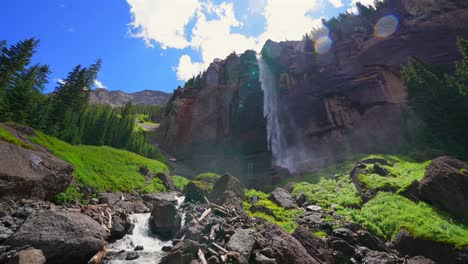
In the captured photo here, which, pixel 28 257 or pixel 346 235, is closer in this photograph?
pixel 28 257

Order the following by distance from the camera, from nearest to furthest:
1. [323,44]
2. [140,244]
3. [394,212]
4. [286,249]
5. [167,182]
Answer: [286,249] < [140,244] < [394,212] < [167,182] < [323,44]

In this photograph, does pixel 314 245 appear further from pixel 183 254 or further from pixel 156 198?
pixel 156 198

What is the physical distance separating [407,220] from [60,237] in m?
18.8

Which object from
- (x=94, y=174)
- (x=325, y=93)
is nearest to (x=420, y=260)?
(x=94, y=174)

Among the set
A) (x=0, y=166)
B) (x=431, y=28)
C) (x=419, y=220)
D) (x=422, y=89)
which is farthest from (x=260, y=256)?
(x=431, y=28)

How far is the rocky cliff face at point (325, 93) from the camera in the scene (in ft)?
139

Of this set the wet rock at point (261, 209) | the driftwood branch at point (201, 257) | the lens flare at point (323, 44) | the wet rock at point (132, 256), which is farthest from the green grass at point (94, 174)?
the lens flare at point (323, 44)

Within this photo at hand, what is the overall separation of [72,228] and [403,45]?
61287 mm

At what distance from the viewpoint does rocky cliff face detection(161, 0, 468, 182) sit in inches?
1671

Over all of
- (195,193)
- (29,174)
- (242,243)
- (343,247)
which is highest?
(29,174)

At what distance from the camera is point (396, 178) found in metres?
20.5

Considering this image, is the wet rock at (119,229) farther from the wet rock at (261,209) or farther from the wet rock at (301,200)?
the wet rock at (301,200)

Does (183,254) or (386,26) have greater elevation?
(386,26)

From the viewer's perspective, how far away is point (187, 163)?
6512 centimetres
